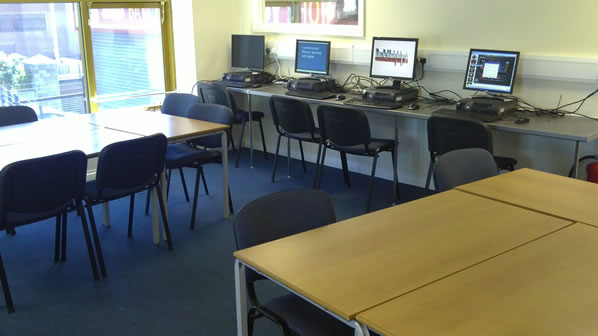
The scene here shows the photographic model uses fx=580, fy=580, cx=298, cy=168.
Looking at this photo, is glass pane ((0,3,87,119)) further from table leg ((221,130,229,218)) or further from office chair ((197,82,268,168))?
table leg ((221,130,229,218))

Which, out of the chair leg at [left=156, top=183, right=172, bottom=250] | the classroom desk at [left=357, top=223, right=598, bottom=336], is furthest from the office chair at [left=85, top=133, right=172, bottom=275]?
the classroom desk at [left=357, top=223, right=598, bottom=336]

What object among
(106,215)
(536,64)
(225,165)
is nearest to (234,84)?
(225,165)

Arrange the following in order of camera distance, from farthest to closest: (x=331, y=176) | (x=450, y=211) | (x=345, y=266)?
(x=331, y=176) < (x=450, y=211) < (x=345, y=266)

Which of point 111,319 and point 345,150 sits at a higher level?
point 345,150

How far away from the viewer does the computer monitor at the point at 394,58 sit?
15.1 ft

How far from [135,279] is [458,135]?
86.5 inches

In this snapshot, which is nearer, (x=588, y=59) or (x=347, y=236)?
(x=347, y=236)

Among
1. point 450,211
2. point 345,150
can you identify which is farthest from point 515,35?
point 450,211

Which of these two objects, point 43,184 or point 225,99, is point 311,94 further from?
point 43,184

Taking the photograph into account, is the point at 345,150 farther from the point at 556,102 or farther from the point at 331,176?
the point at 556,102

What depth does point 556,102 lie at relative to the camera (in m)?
4.10

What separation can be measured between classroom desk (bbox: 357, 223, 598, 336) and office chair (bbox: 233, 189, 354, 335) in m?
0.45

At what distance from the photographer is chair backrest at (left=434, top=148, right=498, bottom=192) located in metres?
2.75

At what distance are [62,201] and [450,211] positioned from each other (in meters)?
1.99
